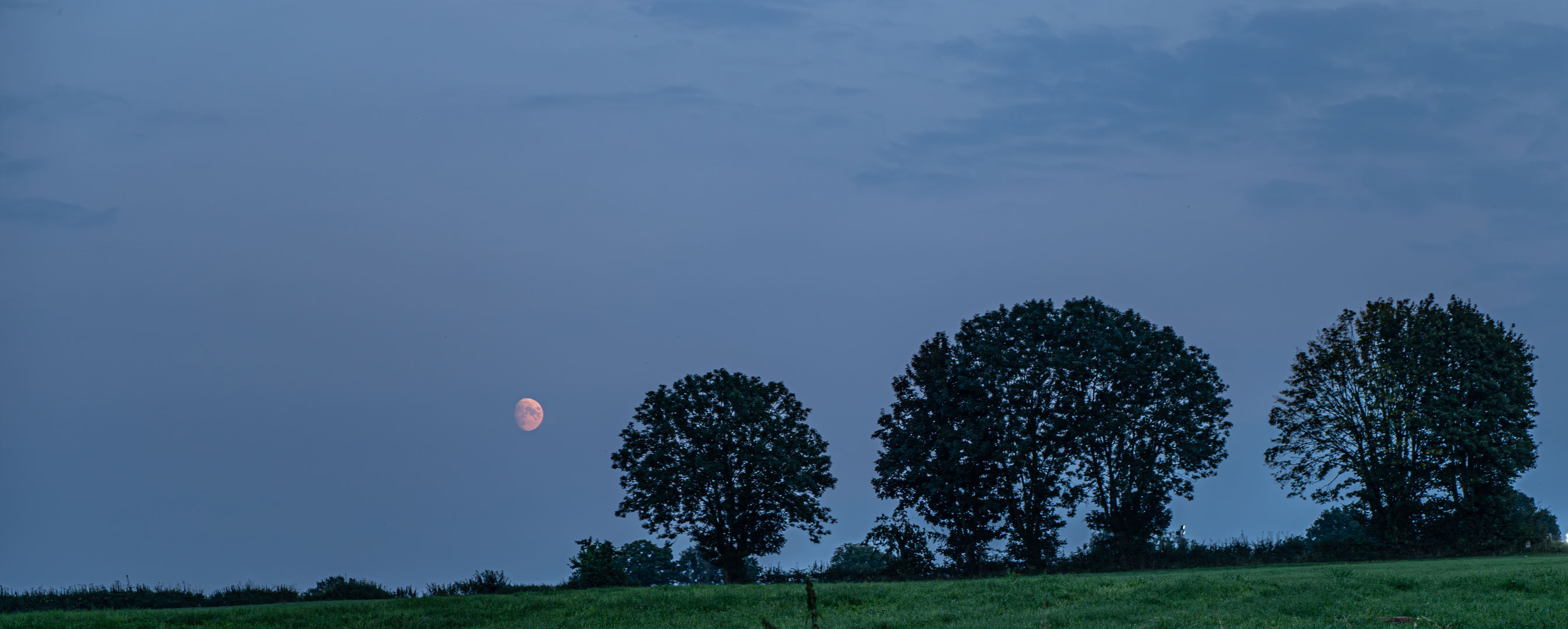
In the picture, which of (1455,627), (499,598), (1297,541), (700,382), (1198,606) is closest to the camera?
(1455,627)

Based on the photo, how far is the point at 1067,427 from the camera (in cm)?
5956

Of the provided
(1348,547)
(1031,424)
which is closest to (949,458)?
(1031,424)

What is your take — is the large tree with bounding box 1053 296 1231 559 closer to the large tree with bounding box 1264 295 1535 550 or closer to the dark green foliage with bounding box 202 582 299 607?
the large tree with bounding box 1264 295 1535 550

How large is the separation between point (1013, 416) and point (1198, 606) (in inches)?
1393

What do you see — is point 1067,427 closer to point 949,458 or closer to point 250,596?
point 949,458

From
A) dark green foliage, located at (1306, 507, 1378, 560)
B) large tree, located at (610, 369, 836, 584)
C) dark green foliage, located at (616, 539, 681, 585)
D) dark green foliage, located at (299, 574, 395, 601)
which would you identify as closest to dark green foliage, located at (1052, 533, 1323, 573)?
dark green foliage, located at (1306, 507, 1378, 560)

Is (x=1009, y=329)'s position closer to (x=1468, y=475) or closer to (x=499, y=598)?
(x=1468, y=475)

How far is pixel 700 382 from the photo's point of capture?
66500 millimetres

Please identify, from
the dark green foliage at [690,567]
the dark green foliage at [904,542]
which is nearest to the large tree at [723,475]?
the dark green foliage at [904,542]

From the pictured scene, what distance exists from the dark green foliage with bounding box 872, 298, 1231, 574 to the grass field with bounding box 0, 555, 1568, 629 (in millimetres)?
24782

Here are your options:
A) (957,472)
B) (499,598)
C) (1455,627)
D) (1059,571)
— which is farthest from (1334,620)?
(957,472)

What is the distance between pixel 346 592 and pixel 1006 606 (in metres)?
26.2

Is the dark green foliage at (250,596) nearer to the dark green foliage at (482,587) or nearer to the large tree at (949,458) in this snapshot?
the dark green foliage at (482,587)

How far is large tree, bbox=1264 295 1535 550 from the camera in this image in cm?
5775
